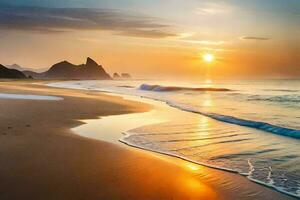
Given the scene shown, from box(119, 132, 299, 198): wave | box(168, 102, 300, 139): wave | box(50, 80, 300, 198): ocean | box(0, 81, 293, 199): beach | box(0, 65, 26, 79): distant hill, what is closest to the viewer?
box(0, 81, 293, 199): beach

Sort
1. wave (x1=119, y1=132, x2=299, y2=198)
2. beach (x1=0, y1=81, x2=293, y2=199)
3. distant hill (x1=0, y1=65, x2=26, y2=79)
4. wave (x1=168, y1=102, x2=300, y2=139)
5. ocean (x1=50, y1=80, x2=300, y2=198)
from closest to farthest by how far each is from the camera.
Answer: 1. beach (x1=0, y1=81, x2=293, y2=199)
2. wave (x1=119, y1=132, x2=299, y2=198)
3. ocean (x1=50, y1=80, x2=300, y2=198)
4. wave (x1=168, y1=102, x2=300, y2=139)
5. distant hill (x1=0, y1=65, x2=26, y2=79)

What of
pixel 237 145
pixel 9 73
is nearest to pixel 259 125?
pixel 237 145

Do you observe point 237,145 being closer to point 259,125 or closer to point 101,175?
point 259,125

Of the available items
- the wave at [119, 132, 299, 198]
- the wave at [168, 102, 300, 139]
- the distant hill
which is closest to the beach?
the wave at [119, 132, 299, 198]

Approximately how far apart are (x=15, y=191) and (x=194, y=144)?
241 inches

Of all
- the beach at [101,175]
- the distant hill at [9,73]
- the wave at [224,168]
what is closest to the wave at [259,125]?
the wave at [224,168]

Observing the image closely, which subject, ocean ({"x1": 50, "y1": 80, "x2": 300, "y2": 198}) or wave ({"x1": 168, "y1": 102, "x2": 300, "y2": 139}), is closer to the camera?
ocean ({"x1": 50, "y1": 80, "x2": 300, "y2": 198})

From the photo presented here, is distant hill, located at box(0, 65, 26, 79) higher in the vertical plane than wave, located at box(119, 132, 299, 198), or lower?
higher

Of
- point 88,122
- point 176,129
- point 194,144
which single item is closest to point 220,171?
point 194,144

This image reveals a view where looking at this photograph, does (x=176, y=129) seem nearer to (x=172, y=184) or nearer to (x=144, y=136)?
(x=144, y=136)

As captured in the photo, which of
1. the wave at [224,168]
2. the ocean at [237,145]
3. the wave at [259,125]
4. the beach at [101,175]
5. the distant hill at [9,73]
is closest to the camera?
the beach at [101,175]

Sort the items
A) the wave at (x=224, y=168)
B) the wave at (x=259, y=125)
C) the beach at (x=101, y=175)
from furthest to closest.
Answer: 1. the wave at (x=259, y=125)
2. the wave at (x=224, y=168)
3. the beach at (x=101, y=175)

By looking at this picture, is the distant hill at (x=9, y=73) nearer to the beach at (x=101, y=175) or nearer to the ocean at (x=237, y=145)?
the ocean at (x=237, y=145)

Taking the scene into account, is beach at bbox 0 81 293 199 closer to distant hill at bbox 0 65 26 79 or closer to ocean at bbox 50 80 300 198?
ocean at bbox 50 80 300 198
